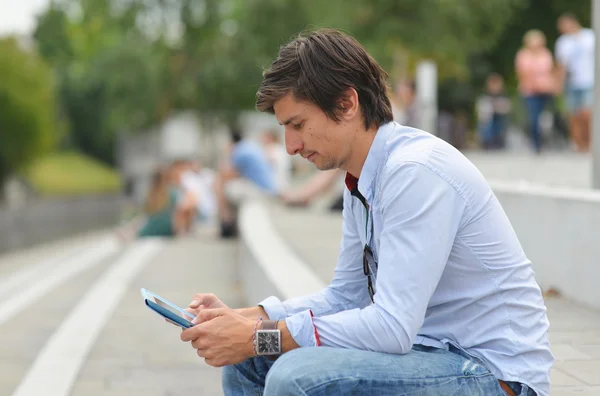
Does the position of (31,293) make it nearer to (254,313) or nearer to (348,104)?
(254,313)

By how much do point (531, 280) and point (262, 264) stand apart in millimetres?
3221

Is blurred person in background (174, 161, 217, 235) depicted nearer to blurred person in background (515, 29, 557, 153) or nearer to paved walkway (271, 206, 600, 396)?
blurred person in background (515, 29, 557, 153)

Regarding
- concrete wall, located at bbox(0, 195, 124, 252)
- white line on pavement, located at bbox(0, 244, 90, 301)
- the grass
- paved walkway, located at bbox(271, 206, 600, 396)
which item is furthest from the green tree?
paved walkway, located at bbox(271, 206, 600, 396)

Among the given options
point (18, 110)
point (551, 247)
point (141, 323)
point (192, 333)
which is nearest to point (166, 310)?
point (192, 333)

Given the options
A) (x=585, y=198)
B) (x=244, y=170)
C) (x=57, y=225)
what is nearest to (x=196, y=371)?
(x=585, y=198)

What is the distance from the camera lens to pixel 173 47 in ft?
147

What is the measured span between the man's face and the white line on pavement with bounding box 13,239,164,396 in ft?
8.31

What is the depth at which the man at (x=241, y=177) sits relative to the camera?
46.4 ft

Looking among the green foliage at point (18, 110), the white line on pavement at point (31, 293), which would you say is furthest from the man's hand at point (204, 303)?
the green foliage at point (18, 110)

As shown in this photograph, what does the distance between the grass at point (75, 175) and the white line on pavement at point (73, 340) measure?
58.5 metres

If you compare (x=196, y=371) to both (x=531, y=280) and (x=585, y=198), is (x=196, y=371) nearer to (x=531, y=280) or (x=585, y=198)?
(x=585, y=198)

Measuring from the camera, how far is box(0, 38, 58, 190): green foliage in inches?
2131

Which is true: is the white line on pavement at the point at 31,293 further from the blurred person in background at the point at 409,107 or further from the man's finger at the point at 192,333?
the man's finger at the point at 192,333

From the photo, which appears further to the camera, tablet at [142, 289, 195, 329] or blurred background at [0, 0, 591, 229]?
blurred background at [0, 0, 591, 229]
